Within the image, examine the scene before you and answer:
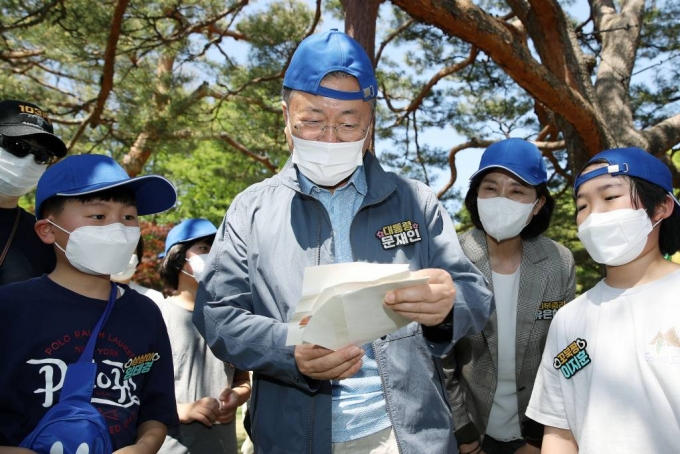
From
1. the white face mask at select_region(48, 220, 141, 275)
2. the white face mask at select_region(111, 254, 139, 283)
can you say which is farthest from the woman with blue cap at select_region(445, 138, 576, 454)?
the white face mask at select_region(111, 254, 139, 283)

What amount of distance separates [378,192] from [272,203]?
328 mm

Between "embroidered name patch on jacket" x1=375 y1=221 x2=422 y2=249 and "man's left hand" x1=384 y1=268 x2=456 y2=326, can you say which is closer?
"man's left hand" x1=384 y1=268 x2=456 y2=326

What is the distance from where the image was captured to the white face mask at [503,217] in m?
2.98

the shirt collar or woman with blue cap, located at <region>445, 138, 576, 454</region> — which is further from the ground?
the shirt collar

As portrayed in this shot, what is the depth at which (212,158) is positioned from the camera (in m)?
20.6

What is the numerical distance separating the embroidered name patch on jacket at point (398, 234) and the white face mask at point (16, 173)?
1610 mm

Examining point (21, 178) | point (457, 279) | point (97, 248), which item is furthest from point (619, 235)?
point (21, 178)

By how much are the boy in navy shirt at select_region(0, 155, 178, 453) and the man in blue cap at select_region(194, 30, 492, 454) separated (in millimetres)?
396

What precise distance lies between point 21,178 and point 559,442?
2291 mm

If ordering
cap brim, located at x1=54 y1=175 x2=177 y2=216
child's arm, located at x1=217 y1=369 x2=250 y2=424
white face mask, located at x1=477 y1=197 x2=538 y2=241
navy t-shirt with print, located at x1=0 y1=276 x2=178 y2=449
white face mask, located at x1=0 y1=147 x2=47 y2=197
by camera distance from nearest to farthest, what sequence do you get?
navy t-shirt with print, located at x1=0 y1=276 x2=178 y2=449 → cap brim, located at x1=54 y1=175 x2=177 y2=216 → white face mask, located at x1=0 y1=147 x2=47 y2=197 → white face mask, located at x1=477 y1=197 x2=538 y2=241 → child's arm, located at x1=217 y1=369 x2=250 y2=424

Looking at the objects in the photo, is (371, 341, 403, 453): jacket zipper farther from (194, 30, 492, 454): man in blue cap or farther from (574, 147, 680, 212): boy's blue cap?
(574, 147, 680, 212): boy's blue cap

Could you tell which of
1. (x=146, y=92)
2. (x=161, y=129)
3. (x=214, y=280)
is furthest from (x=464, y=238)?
(x=146, y=92)

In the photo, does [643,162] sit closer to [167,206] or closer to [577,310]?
[577,310]

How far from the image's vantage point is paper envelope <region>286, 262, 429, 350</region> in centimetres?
150
